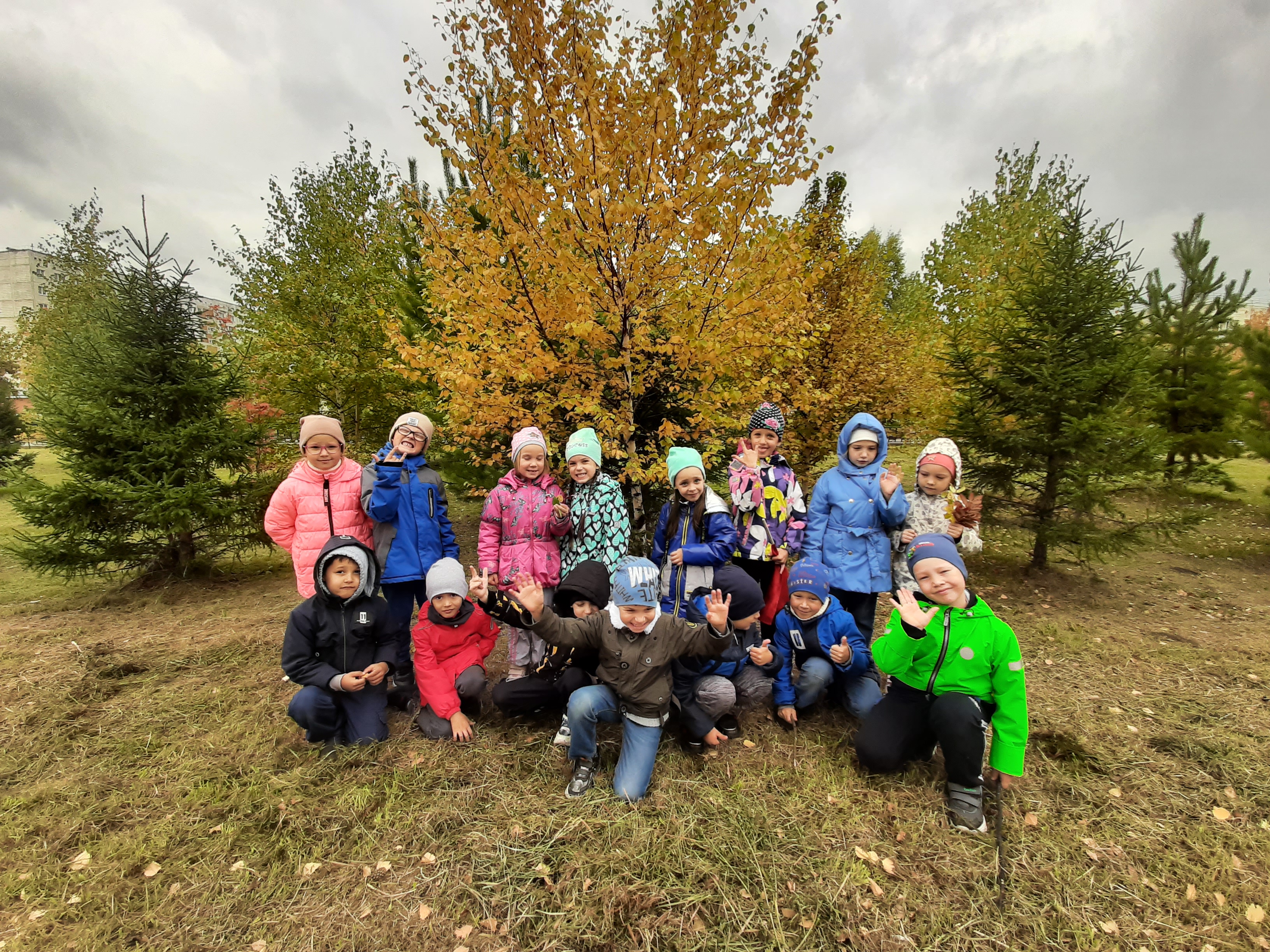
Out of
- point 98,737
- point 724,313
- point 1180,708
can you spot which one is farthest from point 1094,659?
point 98,737

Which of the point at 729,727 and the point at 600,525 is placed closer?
the point at 729,727

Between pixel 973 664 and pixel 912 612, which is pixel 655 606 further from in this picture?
pixel 973 664

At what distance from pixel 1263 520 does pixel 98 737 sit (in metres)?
17.9

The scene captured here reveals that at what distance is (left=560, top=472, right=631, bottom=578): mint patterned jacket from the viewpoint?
3928 mm

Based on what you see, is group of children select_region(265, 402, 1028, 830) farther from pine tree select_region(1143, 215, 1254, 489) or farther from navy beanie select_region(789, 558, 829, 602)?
pine tree select_region(1143, 215, 1254, 489)

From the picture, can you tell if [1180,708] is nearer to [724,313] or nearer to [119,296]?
[724,313]

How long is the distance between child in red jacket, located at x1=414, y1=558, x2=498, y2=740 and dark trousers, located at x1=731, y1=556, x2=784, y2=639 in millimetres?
2120

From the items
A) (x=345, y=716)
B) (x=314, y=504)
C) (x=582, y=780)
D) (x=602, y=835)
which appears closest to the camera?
(x=602, y=835)

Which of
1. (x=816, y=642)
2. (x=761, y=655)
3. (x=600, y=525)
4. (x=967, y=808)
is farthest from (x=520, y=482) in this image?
(x=967, y=808)

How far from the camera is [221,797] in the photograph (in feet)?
9.70

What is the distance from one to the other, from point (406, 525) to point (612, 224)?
3054mm

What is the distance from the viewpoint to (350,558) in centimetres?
327

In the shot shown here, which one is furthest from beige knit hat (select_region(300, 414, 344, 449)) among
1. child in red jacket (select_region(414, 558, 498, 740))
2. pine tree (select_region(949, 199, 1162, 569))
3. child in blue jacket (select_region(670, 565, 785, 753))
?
pine tree (select_region(949, 199, 1162, 569))

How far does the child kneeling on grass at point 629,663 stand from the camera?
2980 millimetres
